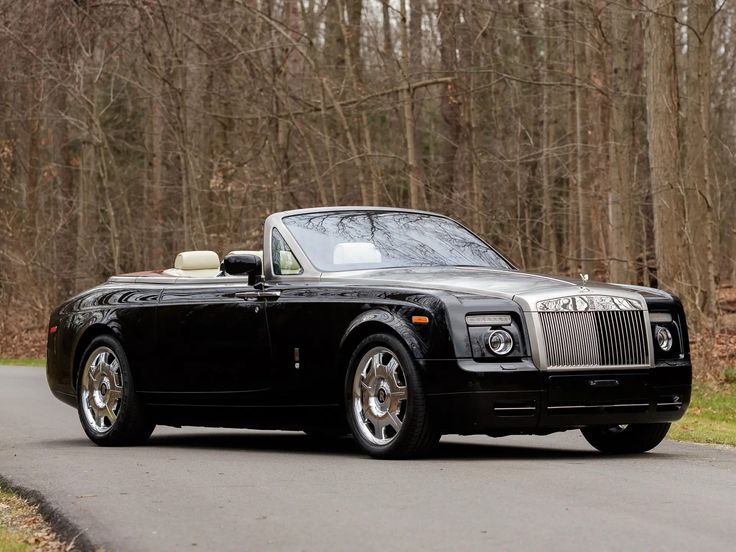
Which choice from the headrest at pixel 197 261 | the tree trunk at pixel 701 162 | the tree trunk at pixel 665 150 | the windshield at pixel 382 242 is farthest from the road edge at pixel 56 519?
the tree trunk at pixel 701 162

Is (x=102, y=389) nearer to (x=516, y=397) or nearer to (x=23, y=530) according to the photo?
(x=516, y=397)

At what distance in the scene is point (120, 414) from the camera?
445 inches

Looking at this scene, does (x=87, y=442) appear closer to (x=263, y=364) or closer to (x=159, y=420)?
(x=159, y=420)

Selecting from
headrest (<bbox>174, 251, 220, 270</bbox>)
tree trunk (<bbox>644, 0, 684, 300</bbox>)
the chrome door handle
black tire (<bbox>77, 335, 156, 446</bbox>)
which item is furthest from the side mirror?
tree trunk (<bbox>644, 0, 684, 300</bbox>)

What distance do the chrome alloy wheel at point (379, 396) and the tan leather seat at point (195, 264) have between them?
2281 millimetres

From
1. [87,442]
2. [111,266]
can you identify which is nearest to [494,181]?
[111,266]

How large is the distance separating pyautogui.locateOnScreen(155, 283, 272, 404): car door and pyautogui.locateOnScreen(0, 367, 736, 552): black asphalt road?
0.46m

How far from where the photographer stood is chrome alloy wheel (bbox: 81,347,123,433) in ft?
37.7

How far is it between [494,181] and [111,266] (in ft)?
33.3

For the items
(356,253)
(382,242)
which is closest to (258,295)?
(356,253)

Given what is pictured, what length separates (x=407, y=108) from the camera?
2622 cm

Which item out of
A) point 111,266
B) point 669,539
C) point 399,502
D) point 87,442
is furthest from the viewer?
point 111,266

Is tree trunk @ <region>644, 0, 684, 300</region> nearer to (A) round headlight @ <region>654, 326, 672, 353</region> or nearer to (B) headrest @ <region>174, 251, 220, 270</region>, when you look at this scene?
(B) headrest @ <region>174, 251, 220, 270</region>

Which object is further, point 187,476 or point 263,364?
point 263,364
